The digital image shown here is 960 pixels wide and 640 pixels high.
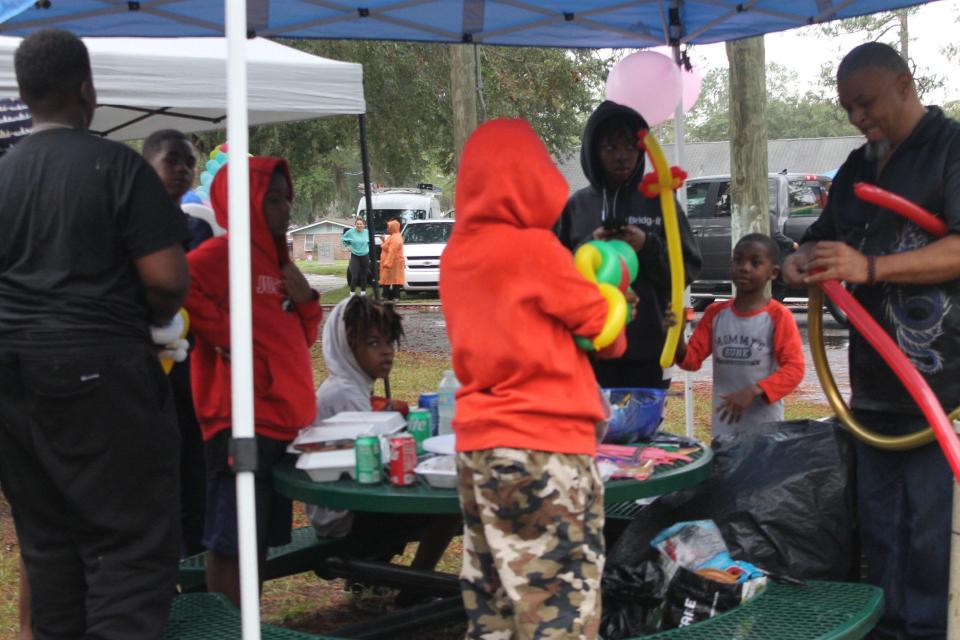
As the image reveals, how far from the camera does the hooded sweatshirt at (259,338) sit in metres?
3.27

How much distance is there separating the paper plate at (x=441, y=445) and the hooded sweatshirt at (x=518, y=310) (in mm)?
515

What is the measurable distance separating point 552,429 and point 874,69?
1.50 metres

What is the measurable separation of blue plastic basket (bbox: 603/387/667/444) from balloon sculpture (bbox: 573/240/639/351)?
2.50 feet

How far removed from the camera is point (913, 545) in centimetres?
307

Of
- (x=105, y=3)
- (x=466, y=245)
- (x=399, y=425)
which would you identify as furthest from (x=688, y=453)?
(x=105, y=3)

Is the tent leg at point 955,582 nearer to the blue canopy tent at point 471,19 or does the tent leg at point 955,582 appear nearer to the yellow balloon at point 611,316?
the yellow balloon at point 611,316

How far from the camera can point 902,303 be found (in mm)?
3055

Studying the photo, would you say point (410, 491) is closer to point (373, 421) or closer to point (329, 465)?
point (329, 465)

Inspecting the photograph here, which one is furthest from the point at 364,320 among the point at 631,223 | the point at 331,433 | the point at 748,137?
the point at 748,137

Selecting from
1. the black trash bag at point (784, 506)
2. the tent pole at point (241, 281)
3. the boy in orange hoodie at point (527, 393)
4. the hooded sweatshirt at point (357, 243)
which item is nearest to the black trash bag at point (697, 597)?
the black trash bag at point (784, 506)

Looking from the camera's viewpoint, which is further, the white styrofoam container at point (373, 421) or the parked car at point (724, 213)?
the parked car at point (724, 213)

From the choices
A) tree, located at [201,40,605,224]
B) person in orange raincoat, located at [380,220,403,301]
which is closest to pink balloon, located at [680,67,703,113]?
tree, located at [201,40,605,224]

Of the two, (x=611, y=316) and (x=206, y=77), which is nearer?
(x=611, y=316)

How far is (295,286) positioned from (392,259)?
62.1 feet
